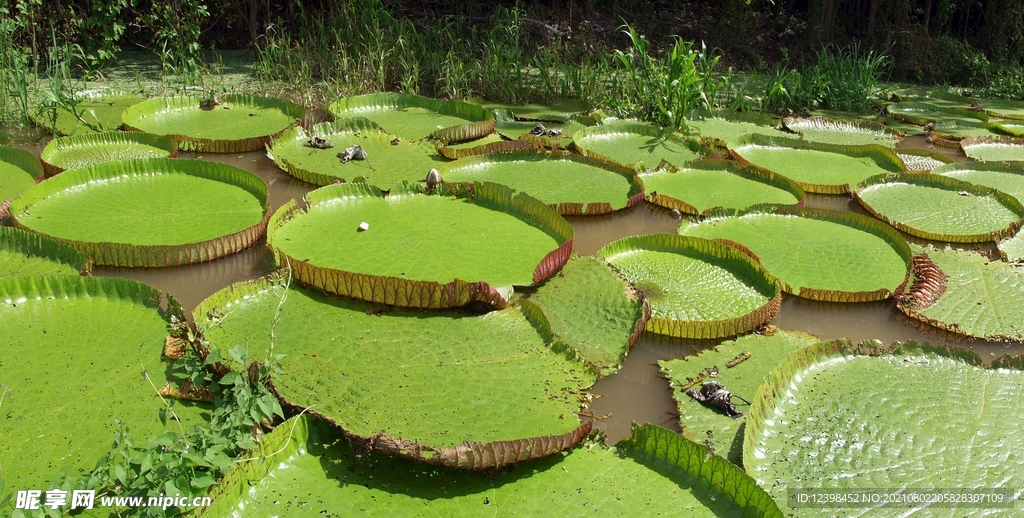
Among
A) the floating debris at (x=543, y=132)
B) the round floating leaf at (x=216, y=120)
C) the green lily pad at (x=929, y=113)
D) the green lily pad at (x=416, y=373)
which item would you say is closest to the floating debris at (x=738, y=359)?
the green lily pad at (x=416, y=373)

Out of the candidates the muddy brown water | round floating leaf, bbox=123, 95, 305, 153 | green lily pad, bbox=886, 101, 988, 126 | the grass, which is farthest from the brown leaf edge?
green lily pad, bbox=886, 101, 988, 126

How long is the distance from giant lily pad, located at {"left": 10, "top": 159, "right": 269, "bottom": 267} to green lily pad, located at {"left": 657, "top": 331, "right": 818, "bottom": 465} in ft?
7.28

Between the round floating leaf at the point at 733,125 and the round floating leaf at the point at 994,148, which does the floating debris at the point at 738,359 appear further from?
the round floating leaf at the point at 994,148

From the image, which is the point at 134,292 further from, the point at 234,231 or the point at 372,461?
the point at 372,461

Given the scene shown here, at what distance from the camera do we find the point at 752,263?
364 centimetres

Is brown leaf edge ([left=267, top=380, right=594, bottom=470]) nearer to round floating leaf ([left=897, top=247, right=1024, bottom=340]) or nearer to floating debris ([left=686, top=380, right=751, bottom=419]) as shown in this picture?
floating debris ([left=686, top=380, right=751, bottom=419])

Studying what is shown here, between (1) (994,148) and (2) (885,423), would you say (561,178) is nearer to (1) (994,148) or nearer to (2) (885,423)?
(2) (885,423)

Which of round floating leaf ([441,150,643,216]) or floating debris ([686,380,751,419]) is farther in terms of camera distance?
A: round floating leaf ([441,150,643,216])

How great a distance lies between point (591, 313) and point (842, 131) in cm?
457

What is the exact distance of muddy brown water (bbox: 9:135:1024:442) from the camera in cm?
282

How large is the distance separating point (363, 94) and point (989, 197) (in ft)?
15.9

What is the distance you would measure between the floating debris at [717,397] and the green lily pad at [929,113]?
19.1 feet

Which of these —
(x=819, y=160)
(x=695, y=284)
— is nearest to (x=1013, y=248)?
(x=819, y=160)

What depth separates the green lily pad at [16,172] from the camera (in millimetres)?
4273
